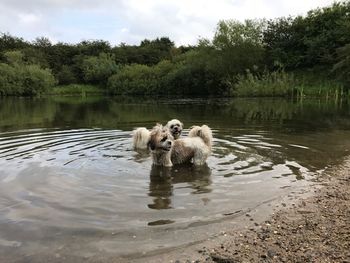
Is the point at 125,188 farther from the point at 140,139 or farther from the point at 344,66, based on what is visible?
the point at 344,66

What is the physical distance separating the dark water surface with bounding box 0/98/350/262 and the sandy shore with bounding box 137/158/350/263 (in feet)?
1.11

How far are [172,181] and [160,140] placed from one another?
1.32 metres

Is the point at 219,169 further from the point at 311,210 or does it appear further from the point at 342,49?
the point at 342,49

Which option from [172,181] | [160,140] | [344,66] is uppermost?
[344,66]

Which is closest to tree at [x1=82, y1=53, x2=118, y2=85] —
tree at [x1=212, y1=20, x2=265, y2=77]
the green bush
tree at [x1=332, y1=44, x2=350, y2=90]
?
the green bush

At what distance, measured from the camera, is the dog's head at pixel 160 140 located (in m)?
9.70

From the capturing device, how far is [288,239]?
17.5 feet

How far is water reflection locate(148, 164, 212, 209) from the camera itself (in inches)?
291

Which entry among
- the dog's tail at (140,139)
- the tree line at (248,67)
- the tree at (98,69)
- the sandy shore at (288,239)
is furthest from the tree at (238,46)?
the sandy shore at (288,239)

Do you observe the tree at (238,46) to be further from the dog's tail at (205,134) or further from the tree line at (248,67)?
the dog's tail at (205,134)

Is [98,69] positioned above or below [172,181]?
above

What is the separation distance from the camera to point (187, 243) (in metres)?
5.34

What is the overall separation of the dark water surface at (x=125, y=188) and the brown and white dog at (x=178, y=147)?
13.6 inches

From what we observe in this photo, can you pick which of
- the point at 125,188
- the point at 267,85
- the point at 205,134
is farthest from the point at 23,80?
the point at 125,188
